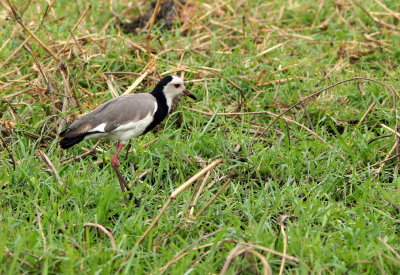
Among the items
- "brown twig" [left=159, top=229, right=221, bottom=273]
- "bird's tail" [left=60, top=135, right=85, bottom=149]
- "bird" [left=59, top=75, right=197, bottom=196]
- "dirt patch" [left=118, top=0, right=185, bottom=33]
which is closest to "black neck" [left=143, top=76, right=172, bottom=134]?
"bird" [left=59, top=75, right=197, bottom=196]

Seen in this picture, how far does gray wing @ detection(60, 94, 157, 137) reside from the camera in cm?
434

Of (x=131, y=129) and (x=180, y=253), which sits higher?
(x=131, y=129)

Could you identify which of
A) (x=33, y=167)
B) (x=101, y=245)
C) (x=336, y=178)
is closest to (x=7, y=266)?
Result: (x=101, y=245)

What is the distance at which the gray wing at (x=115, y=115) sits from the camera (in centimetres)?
434

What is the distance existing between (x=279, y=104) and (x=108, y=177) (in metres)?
1.70

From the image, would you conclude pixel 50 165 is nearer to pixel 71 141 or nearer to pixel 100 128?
pixel 71 141

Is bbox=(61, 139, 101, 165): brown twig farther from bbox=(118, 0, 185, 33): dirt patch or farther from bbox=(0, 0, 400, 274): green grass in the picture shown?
bbox=(118, 0, 185, 33): dirt patch

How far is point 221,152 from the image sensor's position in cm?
481

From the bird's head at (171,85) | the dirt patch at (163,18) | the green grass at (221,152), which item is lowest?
the green grass at (221,152)

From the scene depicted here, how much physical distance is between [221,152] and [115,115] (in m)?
0.87

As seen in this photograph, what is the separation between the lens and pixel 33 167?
4430 mm

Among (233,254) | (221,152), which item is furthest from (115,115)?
(233,254)

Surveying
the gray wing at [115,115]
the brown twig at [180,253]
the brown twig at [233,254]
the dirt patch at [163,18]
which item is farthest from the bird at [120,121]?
the dirt patch at [163,18]

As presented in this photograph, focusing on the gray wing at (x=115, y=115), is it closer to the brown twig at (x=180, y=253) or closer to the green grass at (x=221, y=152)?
the green grass at (x=221, y=152)
